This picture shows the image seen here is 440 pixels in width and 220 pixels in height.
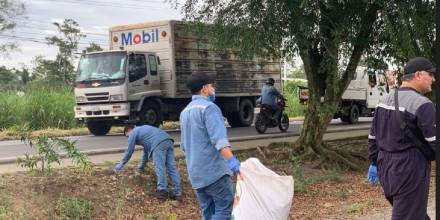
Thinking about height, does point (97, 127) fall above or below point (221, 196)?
below

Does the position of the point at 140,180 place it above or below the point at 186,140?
below

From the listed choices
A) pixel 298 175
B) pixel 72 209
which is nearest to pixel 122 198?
pixel 72 209

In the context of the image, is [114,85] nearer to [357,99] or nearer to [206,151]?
[357,99]

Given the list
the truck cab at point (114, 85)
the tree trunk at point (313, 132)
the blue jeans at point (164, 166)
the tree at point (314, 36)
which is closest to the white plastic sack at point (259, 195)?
the blue jeans at point (164, 166)

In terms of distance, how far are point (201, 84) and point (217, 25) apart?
720 centimetres

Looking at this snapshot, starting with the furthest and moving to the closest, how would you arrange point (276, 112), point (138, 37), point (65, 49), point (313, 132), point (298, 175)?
point (65, 49)
point (138, 37)
point (276, 112)
point (313, 132)
point (298, 175)

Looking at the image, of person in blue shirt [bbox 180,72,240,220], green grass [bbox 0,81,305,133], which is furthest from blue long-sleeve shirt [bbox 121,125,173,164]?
green grass [bbox 0,81,305,133]

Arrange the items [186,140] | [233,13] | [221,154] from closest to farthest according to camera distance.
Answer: [221,154]
[186,140]
[233,13]

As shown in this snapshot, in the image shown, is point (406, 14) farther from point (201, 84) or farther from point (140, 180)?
point (201, 84)

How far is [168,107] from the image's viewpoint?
20266 millimetres

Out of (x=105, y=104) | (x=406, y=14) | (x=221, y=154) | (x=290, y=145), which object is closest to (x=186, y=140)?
(x=221, y=154)

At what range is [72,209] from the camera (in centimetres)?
757

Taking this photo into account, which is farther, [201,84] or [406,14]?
[406,14]

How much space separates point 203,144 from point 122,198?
3087 millimetres
